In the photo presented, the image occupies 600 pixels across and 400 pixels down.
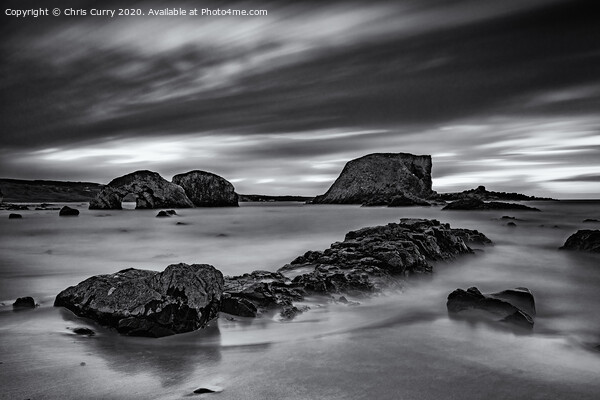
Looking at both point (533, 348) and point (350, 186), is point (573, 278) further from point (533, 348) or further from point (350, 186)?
point (350, 186)

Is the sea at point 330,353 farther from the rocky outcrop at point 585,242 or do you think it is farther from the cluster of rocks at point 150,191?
the cluster of rocks at point 150,191

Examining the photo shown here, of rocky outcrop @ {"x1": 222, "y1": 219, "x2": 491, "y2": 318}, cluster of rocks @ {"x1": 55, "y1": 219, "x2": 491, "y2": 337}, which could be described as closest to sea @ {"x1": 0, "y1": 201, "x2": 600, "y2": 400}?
cluster of rocks @ {"x1": 55, "y1": 219, "x2": 491, "y2": 337}

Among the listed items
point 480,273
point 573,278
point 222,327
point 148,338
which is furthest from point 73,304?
point 573,278

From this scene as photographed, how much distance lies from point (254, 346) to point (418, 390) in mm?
1329

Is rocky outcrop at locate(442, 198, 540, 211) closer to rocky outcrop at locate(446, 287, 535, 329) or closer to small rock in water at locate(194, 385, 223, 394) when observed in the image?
rocky outcrop at locate(446, 287, 535, 329)

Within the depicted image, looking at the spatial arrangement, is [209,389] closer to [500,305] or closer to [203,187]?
[500,305]

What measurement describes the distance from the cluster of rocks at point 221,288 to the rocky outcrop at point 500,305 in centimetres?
109

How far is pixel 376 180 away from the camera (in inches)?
2195

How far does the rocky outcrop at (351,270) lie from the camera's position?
14.5 feet

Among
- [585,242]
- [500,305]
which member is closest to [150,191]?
[585,242]

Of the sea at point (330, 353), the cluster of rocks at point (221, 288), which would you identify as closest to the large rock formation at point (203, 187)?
the sea at point (330, 353)

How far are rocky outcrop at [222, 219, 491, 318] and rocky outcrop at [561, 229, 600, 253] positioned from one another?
2.80m

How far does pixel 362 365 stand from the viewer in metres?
2.91

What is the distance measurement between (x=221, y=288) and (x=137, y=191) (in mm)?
29738
